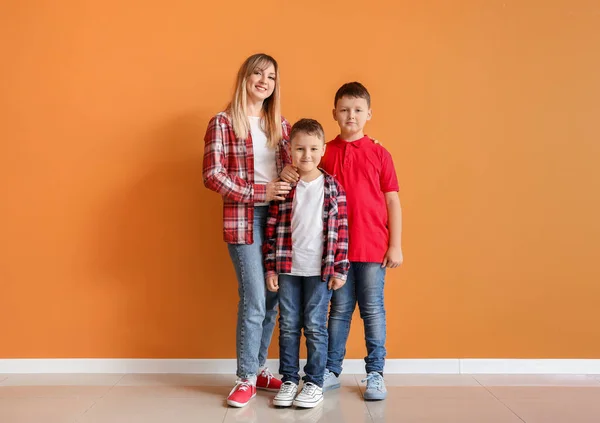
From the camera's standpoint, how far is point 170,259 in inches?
A: 94.0

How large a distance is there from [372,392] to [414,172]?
0.87m

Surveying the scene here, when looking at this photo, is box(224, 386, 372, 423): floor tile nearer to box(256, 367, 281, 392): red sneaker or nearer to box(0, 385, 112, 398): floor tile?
box(256, 367, 281, 392): red sneaker

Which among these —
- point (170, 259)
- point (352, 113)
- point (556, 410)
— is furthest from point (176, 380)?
point (556, 410)

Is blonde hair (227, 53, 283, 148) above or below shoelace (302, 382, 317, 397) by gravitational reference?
above

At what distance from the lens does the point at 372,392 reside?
2014 millimetres

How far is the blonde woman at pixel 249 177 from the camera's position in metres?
2.00

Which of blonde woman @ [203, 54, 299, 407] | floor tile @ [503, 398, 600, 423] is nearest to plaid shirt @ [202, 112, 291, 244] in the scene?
blonde woman @ [203, 54, 299, 407]

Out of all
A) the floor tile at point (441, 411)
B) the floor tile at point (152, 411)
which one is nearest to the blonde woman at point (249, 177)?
the floor tile at point (152, 411)

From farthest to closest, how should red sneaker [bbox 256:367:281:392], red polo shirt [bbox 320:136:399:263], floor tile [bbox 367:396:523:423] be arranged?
red sneaker [bbox 256:367:281:392] → red polo shirt [bbox 320:136:399:263] → floor tile [bbox 367:396:523:423]

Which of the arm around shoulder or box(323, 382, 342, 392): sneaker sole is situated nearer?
the arm around shoulder

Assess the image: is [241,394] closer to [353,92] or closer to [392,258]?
[392,258]

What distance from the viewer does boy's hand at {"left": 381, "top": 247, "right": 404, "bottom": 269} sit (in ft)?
6.72

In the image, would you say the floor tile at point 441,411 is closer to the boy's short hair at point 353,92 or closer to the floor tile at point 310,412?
the floor tile at point 310,412

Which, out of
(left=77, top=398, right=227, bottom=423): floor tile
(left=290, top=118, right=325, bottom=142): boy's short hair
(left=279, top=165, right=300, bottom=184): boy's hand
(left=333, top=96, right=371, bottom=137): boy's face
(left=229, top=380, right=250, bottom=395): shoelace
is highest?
(left=333, top=96, right=371, bottom=137): boy's face
